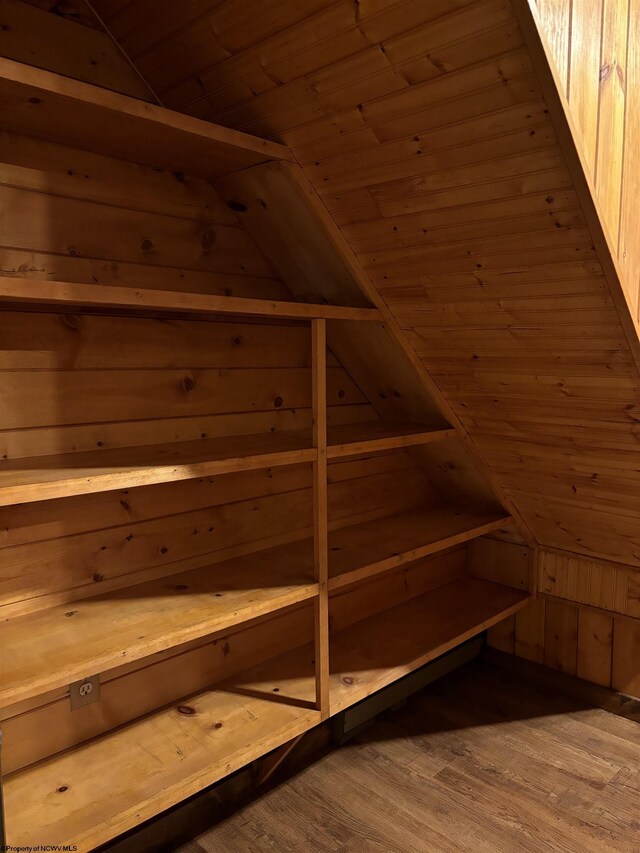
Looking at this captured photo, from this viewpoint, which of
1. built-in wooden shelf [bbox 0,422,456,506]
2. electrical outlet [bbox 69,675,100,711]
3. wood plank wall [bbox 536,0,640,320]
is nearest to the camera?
wood plank wall [bbox 536,0,640,320]

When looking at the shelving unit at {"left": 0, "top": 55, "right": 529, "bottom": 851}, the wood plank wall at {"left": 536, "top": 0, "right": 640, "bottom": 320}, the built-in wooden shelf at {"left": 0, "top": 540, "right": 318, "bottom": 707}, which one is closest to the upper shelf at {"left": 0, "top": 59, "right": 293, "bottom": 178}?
the shelving unit at {"left": 0, "top": 55, "right": 529, "bottom": 851}

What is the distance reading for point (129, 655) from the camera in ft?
4.58

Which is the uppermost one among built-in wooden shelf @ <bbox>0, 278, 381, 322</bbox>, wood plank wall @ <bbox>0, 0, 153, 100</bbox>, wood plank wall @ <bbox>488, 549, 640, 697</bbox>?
wood plank wall @ <bbox>0, 0, 153, 100</bbox>

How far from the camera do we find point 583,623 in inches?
101

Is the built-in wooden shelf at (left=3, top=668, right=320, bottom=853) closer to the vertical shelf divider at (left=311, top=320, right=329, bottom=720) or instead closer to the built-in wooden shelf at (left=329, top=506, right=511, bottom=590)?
the vertical shelf divider at (left=311, top=320, right=329, bottom=720)

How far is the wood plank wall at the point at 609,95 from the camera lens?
1178mm

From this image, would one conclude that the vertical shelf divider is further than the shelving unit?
Yes

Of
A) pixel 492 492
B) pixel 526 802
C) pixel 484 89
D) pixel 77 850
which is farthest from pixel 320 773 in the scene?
pixel 484 89

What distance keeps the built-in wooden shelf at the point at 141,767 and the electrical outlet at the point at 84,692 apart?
0.11m

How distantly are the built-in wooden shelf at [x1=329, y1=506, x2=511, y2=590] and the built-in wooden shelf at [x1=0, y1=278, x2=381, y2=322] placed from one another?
750 mm

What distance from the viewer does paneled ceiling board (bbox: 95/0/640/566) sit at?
1.22 metres

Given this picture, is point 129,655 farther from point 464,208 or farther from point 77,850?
point 464,208

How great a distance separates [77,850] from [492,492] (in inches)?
69.7

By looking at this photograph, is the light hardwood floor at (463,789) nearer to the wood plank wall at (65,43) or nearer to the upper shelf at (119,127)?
the upper shelf at (119,127)
